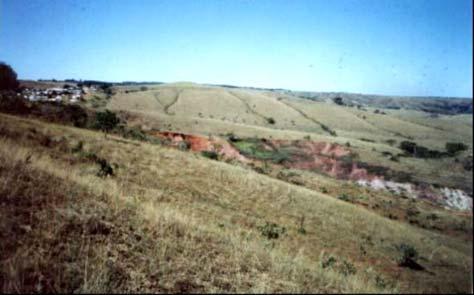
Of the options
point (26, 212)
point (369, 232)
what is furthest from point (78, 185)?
point (369, 232)

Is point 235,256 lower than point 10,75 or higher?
lower

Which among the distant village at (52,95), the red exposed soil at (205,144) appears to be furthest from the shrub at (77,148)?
the distant village at (52,95)

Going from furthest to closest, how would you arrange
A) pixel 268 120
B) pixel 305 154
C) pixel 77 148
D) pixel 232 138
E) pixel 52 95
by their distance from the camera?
pixel 268 120 → pixel 52 95 → pixel 232 138 → pixel 305 154 → pixel 77 148

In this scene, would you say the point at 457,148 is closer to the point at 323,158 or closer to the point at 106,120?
the point at 106,120

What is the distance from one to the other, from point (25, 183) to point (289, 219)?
10.4 meters

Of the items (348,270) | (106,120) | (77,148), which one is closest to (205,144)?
(106,120)

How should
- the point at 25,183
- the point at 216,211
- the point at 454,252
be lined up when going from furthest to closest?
the point at 216,211
the point at 25,183
the point at 454,252

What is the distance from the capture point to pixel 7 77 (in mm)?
47906

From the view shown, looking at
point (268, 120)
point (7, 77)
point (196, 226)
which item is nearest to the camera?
point (196, 226)

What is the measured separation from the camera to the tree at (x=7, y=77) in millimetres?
46634

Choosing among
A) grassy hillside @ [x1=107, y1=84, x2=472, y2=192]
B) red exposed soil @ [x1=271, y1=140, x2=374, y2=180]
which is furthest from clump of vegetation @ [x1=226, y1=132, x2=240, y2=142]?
red exposed soil @ [x1=271, y1=140, x2=374, y2=180]

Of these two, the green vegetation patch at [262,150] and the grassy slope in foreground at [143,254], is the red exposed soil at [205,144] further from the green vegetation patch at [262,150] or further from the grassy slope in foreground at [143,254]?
the grassy slope in foreground at [143,254]

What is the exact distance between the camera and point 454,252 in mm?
3137

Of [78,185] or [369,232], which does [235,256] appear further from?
[369,232]
